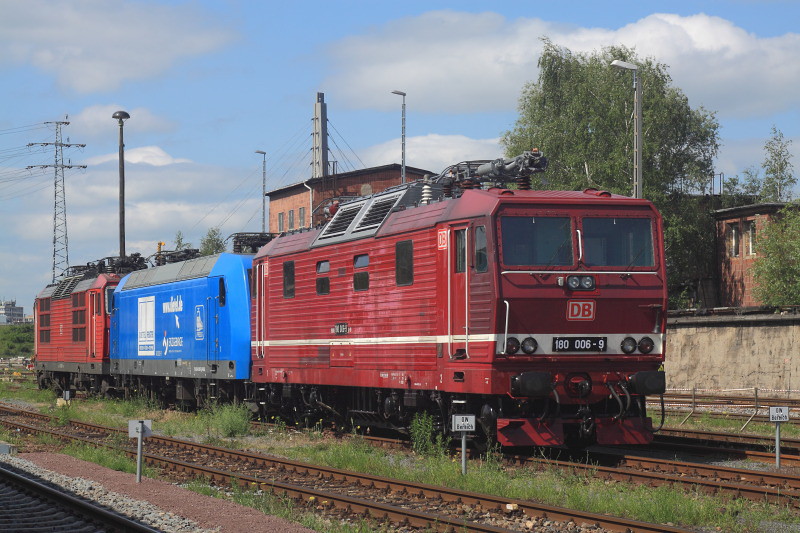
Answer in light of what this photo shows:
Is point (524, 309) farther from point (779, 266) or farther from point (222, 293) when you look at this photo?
point (779, 266)

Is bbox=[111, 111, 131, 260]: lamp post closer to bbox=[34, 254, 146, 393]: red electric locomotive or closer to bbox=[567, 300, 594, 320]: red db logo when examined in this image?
bbox=[34, 254, 146, 393]: red electric locomotive

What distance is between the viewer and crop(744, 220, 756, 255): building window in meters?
49.3

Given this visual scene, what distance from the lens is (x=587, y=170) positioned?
48.9 m

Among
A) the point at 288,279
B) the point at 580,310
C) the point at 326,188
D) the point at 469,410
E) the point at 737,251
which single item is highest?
the point at 326,188

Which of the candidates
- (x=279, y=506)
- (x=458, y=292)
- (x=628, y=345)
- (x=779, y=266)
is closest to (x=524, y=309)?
(x=458, y=292)

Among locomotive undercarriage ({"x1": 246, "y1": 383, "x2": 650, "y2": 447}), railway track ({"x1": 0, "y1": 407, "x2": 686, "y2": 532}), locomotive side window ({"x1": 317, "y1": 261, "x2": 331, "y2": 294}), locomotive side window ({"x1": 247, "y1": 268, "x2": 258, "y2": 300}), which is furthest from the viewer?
locomotive side window ({"x1": 247, "y1": 268, "x2": 258, "y2": 300})

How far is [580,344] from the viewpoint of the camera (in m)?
15.0

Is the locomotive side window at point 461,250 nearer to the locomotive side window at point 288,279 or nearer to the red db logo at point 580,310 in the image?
the red db logo at point 580,310

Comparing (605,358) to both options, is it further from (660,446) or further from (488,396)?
(660,446)

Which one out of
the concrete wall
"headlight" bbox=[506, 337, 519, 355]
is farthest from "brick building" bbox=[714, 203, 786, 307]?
"headlight" bbox=[506, 337, 519, 355]

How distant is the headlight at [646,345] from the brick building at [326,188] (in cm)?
5256

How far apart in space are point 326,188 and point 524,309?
57.5 m

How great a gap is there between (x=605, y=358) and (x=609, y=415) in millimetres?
869

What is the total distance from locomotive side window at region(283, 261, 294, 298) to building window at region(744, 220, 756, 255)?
110 ft
